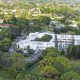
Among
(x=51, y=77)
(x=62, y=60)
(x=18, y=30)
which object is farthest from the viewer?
(x=18, y=30)

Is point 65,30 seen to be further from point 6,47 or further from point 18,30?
point 6,47

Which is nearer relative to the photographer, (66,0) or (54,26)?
(54,26)

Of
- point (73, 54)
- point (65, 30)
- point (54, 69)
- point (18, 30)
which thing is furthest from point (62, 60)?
point (65, 30)

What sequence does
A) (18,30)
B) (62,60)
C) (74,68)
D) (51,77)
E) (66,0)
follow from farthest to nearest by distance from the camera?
(66,0)
(18,30)
(74,68)
(62,60)
(51,77)

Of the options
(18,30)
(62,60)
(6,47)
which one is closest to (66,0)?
(18,30)

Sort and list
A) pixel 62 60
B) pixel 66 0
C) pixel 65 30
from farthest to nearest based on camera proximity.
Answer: pixel 66 0, pixel 65 30, pixel 62 60

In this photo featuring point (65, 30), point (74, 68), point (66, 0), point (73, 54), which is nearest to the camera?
point (74, 68)

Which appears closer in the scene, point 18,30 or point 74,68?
point 74,68

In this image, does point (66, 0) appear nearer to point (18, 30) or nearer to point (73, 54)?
point (18, 30)
